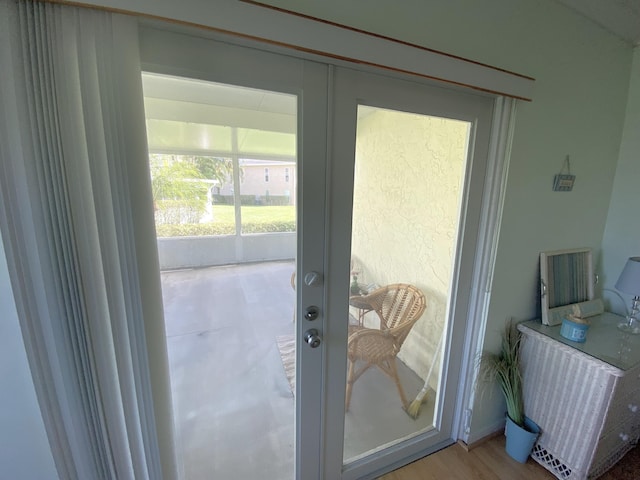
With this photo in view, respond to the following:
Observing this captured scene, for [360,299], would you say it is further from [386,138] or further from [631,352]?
[631,352]

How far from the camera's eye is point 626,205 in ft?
5.49

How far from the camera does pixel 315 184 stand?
1016 mm

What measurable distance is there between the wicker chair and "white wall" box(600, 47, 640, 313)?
4.42ft

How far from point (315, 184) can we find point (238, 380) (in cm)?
148

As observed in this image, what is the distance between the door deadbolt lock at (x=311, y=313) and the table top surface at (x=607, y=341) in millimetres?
1345

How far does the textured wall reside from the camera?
138 centimetres

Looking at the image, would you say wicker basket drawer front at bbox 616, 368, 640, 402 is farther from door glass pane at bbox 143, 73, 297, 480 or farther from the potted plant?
door glass pane at bbox 143, 73, 297, 480

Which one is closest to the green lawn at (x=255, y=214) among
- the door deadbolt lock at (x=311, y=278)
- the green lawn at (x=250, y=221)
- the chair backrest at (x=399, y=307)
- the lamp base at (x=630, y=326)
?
the green lawn at (x=250, y=221)

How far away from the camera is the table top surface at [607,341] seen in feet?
4.23

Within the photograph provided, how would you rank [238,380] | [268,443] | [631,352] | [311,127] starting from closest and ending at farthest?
[311,127], [631,352], [268,443], [238,380]

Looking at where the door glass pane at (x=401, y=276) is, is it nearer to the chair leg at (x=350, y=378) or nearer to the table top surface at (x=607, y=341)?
the chair leg at (x=350, y=378)

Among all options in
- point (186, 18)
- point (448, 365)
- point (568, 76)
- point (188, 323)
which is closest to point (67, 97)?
point (186, 18)

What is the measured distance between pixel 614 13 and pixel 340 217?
1.74 meters

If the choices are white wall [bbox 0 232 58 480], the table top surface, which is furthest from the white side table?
white wall [bbox 0 232 58 480]
